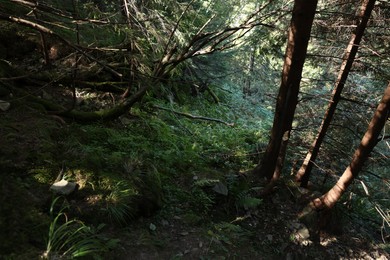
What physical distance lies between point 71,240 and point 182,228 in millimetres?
1932

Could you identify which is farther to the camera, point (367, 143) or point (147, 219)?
point (367, 143)

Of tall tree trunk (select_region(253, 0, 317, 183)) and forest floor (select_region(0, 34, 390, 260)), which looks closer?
forest floor (select_region(0, 34, 390, 260))

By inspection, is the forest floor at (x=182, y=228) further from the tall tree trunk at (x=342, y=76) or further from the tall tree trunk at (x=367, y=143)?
the tall tree trunk at (x=367, y=143)

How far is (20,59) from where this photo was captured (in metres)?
6.61

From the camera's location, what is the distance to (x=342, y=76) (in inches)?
233

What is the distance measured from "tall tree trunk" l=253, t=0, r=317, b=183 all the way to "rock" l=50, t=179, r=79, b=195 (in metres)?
3.83

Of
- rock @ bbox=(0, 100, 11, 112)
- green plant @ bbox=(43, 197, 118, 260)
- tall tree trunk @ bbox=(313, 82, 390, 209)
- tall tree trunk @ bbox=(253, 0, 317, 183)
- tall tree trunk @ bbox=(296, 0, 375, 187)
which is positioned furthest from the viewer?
tall tree trunk @ bbox=(296, 0, 375, 187)

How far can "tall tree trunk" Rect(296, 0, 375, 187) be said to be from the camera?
5.50m

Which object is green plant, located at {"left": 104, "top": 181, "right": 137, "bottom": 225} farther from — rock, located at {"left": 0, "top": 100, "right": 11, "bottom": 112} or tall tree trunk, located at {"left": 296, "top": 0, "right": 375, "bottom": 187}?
tall tree trunk, located at {"left": 296, "top": 0, "right": 375, "bottom": 187}

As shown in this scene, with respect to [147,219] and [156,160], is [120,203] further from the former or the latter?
[156,160]

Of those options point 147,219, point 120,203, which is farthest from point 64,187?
point 147,219

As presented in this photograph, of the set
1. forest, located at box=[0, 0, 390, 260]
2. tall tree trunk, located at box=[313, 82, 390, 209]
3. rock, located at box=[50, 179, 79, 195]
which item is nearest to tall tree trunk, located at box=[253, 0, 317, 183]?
forest, located at box=[0, 0, 390, 260]

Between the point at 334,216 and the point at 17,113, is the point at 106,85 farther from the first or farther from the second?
the point at 334,216

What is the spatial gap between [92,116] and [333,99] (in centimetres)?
513
